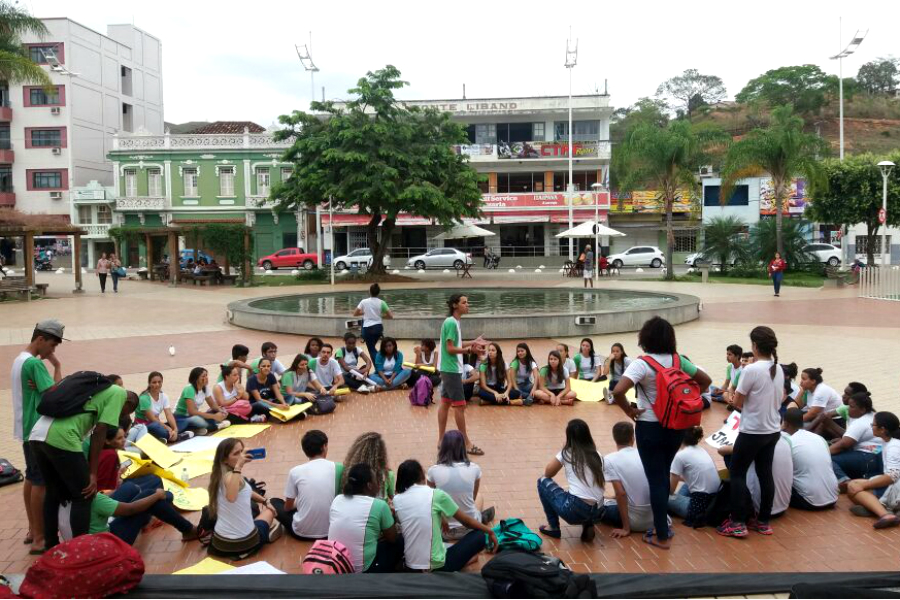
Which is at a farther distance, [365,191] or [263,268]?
[263,268]

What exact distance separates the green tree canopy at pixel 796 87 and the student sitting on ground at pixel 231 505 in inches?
2664

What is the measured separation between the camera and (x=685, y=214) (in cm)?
4909

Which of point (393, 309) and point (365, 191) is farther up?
point (365, 191)

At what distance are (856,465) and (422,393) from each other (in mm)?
5584

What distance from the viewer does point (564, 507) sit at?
5.75 metres

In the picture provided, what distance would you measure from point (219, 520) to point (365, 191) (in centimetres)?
2585

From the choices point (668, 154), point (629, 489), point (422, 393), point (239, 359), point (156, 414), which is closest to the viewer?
point (629, 489)

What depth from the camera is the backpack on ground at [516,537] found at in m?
5.39

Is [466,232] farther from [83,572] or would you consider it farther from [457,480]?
[83,572]

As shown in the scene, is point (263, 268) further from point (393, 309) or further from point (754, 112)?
point (754, 112)

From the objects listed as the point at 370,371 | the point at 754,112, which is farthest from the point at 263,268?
the point at 754,112

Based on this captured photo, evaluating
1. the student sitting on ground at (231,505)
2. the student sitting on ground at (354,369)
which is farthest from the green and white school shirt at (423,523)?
the student sitting on ground at (354,369)

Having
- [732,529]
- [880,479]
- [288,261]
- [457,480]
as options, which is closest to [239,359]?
[457,480]

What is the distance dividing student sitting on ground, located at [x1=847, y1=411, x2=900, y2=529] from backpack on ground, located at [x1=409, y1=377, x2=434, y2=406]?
566cm
